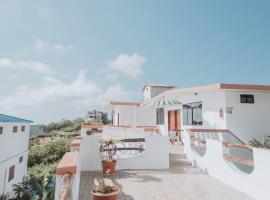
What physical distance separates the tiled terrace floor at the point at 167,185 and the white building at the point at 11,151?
6.66 m

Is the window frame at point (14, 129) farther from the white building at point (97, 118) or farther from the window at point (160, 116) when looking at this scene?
the white building at point (97, 118)

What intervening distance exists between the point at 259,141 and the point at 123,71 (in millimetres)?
10809

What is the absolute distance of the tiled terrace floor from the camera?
Result: 213 inches

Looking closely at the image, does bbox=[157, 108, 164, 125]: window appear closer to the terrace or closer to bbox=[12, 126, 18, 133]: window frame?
the terrace

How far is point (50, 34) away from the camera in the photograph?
1205cm

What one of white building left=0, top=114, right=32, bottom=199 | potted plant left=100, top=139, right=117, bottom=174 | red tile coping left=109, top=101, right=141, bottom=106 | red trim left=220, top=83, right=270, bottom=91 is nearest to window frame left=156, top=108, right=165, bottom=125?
red tile coping left=109, top=101, right=141, bottom=106

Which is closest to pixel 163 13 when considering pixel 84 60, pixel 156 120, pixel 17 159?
pixel 84 60

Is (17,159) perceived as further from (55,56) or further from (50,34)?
(50,34)

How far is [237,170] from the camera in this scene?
626 centimetres

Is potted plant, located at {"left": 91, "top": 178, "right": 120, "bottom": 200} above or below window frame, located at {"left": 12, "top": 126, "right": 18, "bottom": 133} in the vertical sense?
below

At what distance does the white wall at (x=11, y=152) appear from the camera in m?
11.4

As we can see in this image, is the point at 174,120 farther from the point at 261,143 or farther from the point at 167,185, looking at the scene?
the point at 167,185

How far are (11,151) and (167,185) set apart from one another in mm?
10747

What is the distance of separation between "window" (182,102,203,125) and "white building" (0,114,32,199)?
33.2 ft
